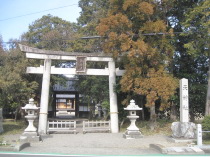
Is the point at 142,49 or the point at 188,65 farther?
the point at 188,65

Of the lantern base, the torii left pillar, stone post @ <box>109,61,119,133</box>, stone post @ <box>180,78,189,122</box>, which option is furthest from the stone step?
the torii left pillar

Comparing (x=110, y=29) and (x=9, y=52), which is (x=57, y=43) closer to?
(x=9, y=52)

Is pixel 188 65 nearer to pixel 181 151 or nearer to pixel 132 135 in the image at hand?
pixel 132 135

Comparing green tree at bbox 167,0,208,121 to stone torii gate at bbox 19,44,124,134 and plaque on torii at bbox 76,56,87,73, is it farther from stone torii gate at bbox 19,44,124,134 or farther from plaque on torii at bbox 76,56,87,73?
plaque on torii at bbox 76,56,87,73

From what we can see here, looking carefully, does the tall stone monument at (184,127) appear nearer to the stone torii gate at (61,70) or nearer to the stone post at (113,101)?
the stone post at (113,101)

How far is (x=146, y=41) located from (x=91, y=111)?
1583 cm

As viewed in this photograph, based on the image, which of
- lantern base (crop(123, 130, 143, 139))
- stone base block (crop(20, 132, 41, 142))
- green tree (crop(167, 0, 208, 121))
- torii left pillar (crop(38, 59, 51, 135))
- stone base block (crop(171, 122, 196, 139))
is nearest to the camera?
stone base block (crop(171, 122, 196, 139))

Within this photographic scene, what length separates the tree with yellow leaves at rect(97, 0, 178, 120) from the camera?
15.4 m

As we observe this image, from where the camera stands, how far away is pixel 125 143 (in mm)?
12641

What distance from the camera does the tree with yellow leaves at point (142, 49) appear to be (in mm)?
15445

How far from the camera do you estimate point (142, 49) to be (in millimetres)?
15000

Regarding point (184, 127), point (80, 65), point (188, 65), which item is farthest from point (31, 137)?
point (188, 65)

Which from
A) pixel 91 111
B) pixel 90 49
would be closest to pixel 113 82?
pixel 90 49

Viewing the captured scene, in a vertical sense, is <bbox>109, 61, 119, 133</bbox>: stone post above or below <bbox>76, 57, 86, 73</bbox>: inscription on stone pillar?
below
